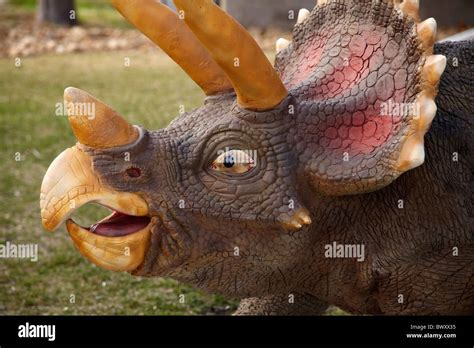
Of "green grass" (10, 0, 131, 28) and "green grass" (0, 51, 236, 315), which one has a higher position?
"green grass" (10, 0, 131, 28)

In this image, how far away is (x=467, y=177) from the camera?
9.30 ft

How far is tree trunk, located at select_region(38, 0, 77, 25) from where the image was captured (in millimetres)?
15727

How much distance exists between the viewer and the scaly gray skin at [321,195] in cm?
254

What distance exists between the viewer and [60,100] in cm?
958

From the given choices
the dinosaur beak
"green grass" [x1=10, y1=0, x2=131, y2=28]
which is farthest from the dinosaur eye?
"green grass" [x1=10, y1=0, x2=131, y2=28]

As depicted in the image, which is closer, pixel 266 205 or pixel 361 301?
pixel 266 205

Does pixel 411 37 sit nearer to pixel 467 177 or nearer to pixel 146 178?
pixel 467 177

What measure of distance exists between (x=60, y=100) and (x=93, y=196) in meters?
7.39

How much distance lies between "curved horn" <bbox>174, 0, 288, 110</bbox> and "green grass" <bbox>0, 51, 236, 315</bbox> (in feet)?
6.70

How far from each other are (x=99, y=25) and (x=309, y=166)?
14.6 metres

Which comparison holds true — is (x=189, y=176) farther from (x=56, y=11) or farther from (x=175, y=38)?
(x=56, y=11)

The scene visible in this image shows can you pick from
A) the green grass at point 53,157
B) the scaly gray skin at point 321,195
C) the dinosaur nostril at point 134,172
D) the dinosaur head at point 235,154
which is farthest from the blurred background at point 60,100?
the dinosaur nostril at point 134,172

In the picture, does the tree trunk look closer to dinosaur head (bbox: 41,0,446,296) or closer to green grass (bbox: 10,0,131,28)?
green grass (bbox: 10,0,131,28)
